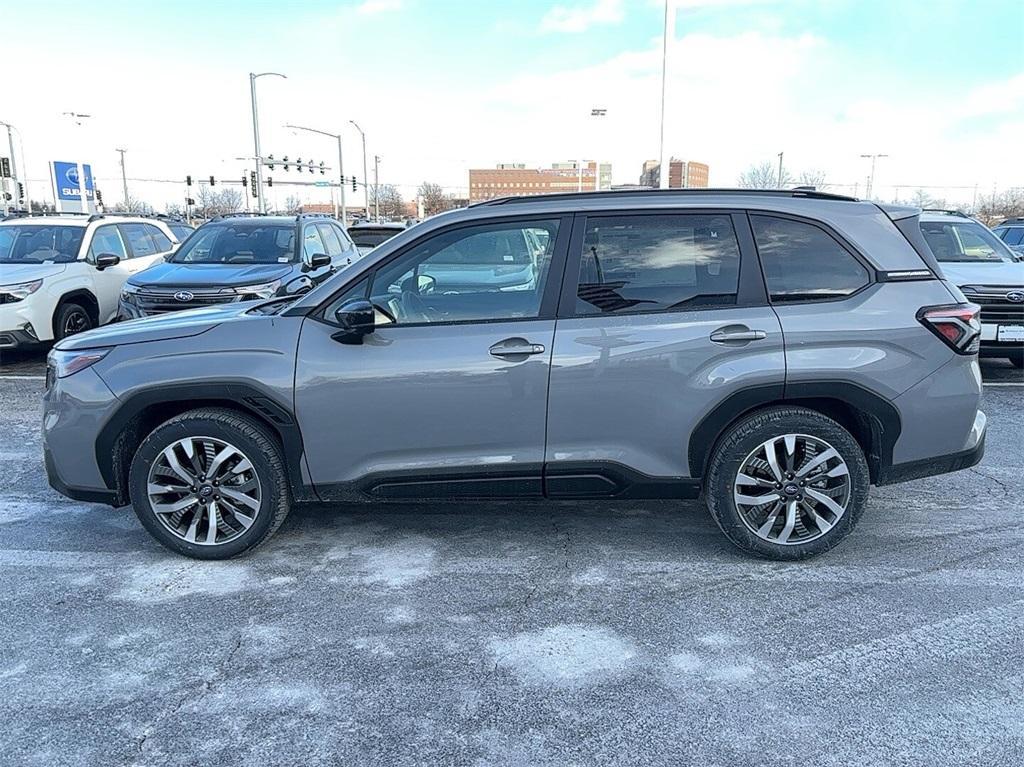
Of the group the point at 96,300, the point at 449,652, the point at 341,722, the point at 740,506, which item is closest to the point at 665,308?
the point at 740,506

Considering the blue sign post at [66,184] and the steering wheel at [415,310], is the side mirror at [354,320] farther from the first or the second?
the blue sign post at [66,184]

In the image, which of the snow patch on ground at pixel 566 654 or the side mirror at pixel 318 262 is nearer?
the snow patch on ground at pixel 566 654

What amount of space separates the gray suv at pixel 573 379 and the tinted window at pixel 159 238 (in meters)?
9.07

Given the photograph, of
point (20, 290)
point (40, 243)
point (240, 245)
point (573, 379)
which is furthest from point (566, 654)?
point (40, 243)

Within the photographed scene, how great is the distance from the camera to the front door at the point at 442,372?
12.5 ft

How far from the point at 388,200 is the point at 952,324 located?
90688mm

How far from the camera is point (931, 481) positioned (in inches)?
210

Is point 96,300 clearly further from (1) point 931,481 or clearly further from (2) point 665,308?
(1) point 931,481

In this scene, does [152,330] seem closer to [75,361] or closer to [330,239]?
[75,361]

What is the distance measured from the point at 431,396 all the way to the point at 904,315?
235 centimetres

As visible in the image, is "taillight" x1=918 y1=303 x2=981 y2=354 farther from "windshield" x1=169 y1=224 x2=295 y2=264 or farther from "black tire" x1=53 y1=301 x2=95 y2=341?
"black tire" x1=53 y1=301 x2=95 y2=341

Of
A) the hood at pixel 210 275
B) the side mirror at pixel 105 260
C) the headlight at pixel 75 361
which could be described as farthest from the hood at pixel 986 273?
the side mirror at pixel 105 260

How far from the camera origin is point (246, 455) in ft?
12.8

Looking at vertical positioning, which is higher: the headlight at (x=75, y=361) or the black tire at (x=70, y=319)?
the headlight at (x=75, y=361)
